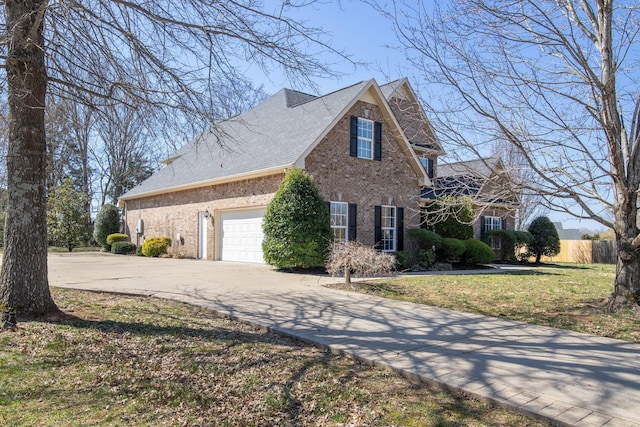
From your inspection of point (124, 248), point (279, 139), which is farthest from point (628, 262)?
point (124, 248)

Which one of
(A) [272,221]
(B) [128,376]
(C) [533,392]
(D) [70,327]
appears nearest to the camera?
(C) [533,392]

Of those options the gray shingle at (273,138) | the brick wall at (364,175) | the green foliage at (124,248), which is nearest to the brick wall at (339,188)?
the brick wall at (364,175)

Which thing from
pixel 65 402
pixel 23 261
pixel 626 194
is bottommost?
pixel 65 402

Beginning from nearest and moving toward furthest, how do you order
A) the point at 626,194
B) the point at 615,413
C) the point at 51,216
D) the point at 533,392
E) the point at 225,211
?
the point at 615,413
the point at 533,392
the point at 626,194
the point at 225,211
the point at 51,216

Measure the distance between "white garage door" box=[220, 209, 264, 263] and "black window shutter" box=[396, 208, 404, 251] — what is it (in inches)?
213

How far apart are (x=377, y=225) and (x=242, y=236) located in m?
5.22

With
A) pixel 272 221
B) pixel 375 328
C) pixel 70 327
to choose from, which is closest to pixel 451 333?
pixel 375 328

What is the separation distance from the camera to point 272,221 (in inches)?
554

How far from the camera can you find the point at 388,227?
17578 mm

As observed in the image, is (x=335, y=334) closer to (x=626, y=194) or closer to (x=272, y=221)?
(x=626, y=194)

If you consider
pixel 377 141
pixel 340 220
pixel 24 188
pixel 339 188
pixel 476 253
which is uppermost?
pixel 377 141

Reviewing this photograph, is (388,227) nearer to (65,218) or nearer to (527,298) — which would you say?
A: (527,298)

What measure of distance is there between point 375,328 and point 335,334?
0.74 metres

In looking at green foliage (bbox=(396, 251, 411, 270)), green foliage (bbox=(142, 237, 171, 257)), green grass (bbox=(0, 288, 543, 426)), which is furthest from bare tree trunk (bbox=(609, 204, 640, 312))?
green foliage (bbox=(142, 237, 171, 257))
